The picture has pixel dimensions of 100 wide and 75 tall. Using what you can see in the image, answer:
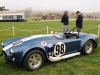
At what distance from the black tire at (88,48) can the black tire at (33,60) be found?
1796 millimetres

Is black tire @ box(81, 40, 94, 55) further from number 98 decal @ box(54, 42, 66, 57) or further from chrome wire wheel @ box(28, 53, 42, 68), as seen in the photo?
chrome wire wheel @ box(28, 53, 42, 68)

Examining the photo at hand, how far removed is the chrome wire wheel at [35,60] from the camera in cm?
432

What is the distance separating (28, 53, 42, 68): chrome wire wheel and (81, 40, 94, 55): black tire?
6.05 feet

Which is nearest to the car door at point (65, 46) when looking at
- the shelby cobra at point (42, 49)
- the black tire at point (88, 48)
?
the shelby cobra at point (42, 49)

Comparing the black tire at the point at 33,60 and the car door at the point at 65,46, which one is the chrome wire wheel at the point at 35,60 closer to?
the black tire at the point at 33,60

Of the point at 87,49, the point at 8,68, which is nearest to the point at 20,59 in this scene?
the point at 8,68

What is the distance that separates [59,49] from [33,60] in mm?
913

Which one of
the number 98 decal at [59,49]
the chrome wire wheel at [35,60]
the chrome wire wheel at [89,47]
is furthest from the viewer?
the chrome wire wheel at [89,47]

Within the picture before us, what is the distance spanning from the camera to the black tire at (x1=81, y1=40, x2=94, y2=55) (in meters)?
5.55

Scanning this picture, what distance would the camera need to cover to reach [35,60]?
4.39 m

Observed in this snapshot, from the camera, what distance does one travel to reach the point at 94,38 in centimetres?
584

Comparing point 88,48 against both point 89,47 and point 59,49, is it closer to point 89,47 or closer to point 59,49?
point 89,47

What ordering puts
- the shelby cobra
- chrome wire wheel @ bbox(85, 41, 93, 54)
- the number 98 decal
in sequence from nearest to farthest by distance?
1. the shelby cobra
2. the number 98 decal
3. chrome wire wheel @ bbox(85, 41, 93, 54)

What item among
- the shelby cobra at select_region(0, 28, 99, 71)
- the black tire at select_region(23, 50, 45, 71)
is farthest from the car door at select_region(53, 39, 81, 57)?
the black tire at select_region(23, 50, 45, 71)
